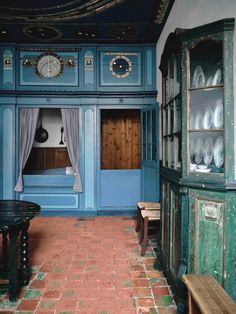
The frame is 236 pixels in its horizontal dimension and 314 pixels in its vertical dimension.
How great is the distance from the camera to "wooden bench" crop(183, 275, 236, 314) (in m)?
1.65

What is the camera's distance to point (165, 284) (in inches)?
113

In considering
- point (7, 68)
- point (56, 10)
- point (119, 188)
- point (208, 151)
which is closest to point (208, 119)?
point (208, 151)

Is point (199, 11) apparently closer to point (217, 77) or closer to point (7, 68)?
point (217, 77)

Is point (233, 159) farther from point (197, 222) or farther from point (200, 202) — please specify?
point (197, 222)

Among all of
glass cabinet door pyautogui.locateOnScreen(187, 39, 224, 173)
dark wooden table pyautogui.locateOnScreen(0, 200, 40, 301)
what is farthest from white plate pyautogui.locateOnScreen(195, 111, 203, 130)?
dark wooden table pyautogui.locateOnScreen(0, 200, 40, 301)

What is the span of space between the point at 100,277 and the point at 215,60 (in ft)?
8.60

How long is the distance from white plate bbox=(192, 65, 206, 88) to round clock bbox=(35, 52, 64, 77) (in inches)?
147

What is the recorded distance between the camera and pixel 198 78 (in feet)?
8.59

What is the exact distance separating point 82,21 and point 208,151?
11.3ft

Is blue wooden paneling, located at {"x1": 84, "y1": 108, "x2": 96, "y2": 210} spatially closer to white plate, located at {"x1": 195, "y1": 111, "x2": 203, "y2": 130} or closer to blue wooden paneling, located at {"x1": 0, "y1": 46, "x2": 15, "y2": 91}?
blue wooden paneling, located at {"x1": 0, "y1": 46, "x2": 15, "y2": 91}

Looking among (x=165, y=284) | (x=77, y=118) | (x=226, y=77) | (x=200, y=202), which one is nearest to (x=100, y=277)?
(x=165, y=284)

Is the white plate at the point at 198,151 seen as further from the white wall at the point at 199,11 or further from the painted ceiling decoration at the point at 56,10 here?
the painted ceiling decoration at the point at 56,10

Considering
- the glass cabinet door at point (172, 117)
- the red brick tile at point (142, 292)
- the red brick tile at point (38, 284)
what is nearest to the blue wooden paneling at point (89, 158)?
the glass cabinet door at point (172, 117)

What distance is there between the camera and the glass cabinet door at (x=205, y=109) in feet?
8.02
